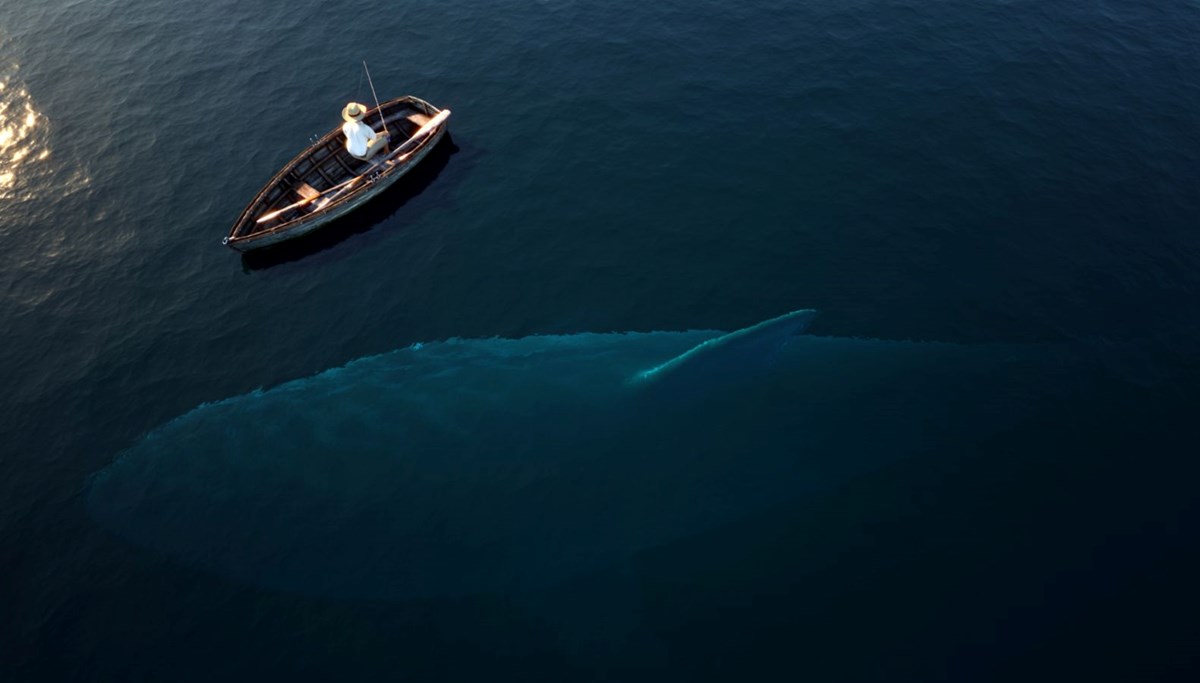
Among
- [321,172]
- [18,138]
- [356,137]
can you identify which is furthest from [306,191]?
[18,138]

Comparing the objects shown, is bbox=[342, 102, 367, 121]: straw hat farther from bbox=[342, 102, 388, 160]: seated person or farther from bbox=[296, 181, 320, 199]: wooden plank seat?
bbox=[296, 181, 320, 199]: wooden plank seat

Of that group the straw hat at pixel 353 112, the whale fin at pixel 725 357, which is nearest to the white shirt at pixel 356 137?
the straw hat at pixel 353 112

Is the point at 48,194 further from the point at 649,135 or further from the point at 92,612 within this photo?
the point at 649,135

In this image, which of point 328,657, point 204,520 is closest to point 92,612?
point 204,520

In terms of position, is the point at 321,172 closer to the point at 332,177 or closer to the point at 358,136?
the point at 332,177

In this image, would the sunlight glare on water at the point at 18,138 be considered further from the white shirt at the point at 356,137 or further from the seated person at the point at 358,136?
the seated person at the point at 358,136

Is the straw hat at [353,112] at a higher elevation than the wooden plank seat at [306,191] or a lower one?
higher

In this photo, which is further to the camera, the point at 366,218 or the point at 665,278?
the point at 366,218

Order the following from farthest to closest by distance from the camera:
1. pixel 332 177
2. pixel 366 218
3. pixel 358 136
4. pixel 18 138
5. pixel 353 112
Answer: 1. pixel 18 138
2. pixel 332 177
3. pixel 353 112
4. pixel 358 136
5. pixel 366 218

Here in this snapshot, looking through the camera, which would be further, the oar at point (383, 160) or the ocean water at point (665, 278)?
the oar at point (383, 160)
